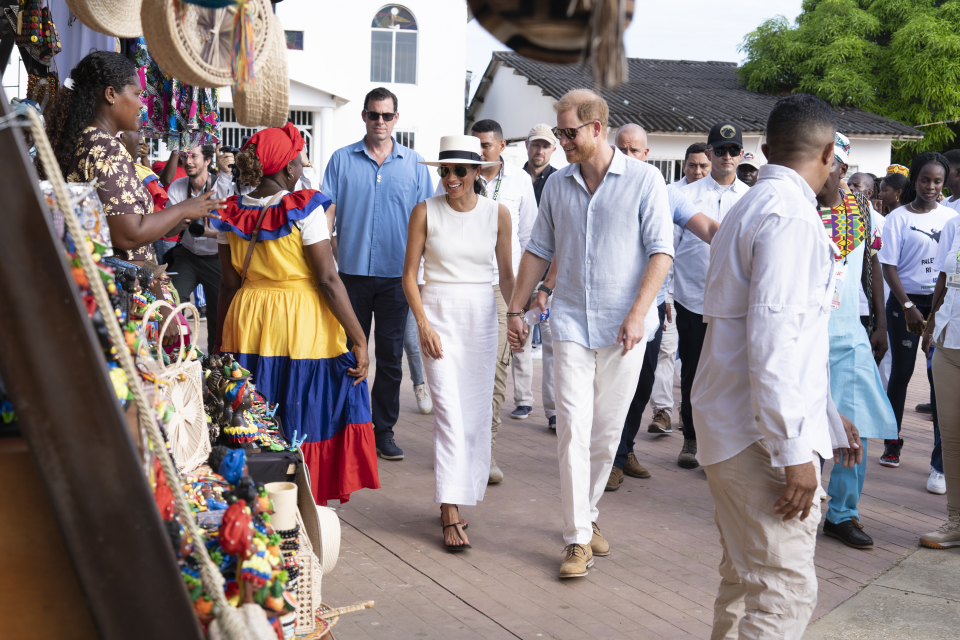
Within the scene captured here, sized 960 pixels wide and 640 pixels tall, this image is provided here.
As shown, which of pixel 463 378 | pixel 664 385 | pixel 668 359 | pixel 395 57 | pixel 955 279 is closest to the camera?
pixel 463 378

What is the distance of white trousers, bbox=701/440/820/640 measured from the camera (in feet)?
8.84

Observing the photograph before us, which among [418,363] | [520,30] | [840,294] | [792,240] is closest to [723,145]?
[840,294]

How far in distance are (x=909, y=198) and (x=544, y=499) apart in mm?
4891

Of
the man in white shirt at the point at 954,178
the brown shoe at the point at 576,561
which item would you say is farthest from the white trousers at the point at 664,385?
the brown shoe at the point at 576,561

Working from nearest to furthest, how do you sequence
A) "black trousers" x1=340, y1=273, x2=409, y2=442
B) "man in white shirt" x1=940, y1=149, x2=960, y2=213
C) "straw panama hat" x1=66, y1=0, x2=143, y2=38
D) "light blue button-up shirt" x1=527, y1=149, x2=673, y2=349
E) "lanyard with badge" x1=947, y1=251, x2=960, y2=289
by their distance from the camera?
"straw panama hat" x1=66, y1=0, x2=143, y2=38
"light blue button-up shirt" x1=527, y1=149, x2=673, y2=349
"lanyard with badge" x1=947, y1=251, x2=960, y2=289
"black trousers" x1=340, y1=273, x2=409, y2=442
"man in white shirt" x1=940, y1=149, x2=960, y2=213

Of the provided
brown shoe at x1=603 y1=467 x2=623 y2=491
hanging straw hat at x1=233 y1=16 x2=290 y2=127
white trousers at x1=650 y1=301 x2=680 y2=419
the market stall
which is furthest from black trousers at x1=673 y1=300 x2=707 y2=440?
the market stall

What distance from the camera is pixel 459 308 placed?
4883mm

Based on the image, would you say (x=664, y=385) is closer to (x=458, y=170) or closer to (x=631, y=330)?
(x=631, y=330)

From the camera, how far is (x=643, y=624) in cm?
376

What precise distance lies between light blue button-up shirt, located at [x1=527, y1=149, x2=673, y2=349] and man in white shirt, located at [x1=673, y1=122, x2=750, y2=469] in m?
1.67

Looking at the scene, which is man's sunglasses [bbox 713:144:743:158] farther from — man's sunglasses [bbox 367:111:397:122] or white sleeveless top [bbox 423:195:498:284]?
man's sunglasses [bbox 367:111:397:122]

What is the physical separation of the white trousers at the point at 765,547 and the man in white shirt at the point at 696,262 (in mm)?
3279

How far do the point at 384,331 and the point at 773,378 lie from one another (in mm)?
4141

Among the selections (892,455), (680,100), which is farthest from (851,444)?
(680,100)
